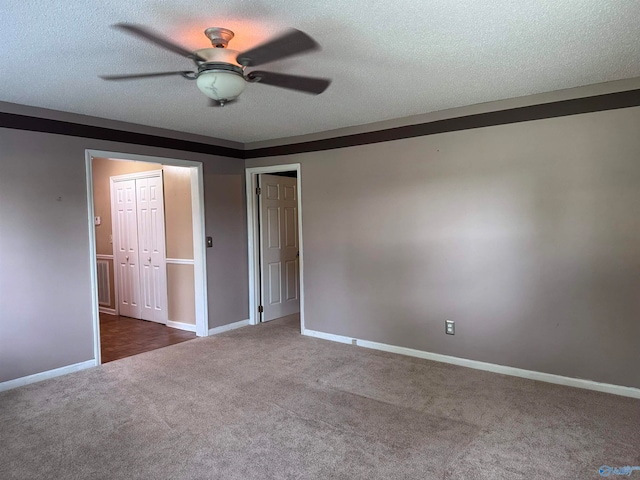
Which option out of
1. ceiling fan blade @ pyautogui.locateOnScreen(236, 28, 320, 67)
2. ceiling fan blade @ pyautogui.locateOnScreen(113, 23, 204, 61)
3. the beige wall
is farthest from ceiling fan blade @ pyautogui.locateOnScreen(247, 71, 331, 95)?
the beige wall

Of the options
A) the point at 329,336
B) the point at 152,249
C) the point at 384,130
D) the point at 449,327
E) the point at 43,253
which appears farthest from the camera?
the point at 152,249

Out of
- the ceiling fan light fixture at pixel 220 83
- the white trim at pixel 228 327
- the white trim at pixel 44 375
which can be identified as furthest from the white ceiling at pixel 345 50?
the white trim at pixel 228 327

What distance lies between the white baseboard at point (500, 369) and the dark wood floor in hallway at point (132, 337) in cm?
189

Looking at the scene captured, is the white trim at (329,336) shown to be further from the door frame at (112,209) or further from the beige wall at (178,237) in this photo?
the door frame at (112,209)

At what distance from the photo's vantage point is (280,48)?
2.32 m

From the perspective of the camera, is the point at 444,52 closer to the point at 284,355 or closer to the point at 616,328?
the point at 616,328

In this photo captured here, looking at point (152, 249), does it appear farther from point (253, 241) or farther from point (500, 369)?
point (500, 369)

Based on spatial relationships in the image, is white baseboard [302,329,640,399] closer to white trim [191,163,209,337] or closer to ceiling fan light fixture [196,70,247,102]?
white trim [191,163,209,337]

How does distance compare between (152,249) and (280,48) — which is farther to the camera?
(152,249)

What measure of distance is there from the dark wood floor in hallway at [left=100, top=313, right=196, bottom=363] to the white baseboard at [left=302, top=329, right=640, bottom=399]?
74.3 inches

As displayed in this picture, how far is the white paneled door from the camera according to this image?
18.0 ft

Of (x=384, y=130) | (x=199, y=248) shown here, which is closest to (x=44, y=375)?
(x=199, y=248)

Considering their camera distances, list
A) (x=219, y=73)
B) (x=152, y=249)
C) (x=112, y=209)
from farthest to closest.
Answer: (x=112, y=209) → (x=152, y=249) → (x=219, y=73)

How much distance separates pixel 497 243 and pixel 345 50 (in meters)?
2.14
